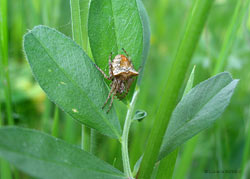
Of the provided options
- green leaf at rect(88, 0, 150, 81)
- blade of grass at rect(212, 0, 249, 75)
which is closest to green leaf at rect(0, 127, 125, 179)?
green leaf at rect(88, 0, 150, 81)

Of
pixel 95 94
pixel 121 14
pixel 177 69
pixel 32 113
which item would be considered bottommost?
pixel 32 113

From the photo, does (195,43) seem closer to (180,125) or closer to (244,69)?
(180,125)

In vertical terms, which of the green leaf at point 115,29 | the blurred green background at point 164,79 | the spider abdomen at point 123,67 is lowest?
the blurred green background at point 164,79

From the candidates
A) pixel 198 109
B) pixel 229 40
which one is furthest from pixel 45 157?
pixel 229 40

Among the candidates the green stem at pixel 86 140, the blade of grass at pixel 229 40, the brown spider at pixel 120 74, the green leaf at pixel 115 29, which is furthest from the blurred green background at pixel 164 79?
the green leaf at pixel 115 29

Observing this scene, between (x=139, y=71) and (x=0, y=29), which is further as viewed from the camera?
(x=0, y=29)

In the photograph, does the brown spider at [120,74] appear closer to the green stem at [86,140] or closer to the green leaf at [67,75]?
the green leaf at [67,75]

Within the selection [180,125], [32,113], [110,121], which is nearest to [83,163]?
[110,121]
